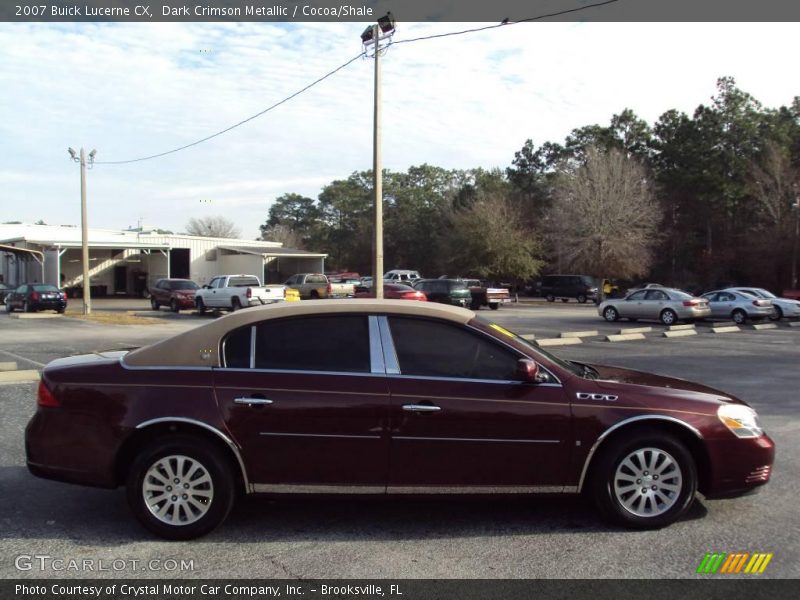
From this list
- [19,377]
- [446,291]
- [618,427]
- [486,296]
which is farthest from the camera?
[486,296]

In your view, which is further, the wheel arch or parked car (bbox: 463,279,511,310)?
parked car (bbox: 463,279,511,310)

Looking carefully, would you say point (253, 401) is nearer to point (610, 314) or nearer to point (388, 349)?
point (388, 349)

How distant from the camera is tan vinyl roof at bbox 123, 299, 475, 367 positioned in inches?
186

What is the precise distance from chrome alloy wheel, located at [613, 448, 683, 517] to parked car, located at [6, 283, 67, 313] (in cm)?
3351

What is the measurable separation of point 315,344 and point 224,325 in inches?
26.7

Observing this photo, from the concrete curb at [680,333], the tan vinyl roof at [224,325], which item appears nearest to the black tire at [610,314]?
the concrete curb at [680,333]

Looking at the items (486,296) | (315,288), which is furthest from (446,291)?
(315,288)

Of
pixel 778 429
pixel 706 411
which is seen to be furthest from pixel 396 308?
pixel 778 429

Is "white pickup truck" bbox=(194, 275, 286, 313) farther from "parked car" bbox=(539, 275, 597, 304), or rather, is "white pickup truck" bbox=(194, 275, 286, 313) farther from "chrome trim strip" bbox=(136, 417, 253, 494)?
"parked car" bbox=(539, 275, 597, 304)

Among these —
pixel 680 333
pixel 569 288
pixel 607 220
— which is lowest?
pixel 680 333

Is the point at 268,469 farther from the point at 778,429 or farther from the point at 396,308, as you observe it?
the point at 778,429

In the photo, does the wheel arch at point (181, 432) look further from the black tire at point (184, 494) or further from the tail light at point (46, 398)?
the tail light at point (46, 398)

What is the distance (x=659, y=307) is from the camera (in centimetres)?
2598

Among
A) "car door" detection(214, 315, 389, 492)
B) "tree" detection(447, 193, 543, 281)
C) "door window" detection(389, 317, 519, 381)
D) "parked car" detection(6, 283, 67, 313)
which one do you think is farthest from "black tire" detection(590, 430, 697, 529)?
"tree" detection(447, 193, 543, 281)
